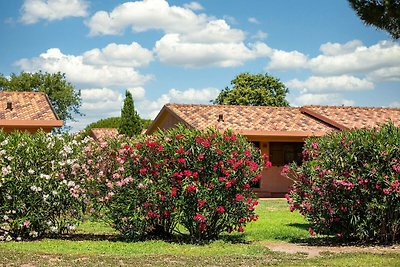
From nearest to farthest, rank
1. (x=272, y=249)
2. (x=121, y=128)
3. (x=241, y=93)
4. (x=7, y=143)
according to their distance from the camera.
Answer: (x=272, y=249)
(x=7, y=143)
(x=121, y=128)
(x=241, y=93)

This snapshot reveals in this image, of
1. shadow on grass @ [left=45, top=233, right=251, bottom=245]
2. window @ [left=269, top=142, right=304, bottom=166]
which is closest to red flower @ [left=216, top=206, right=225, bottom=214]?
shadow on grass @ [left=45, top=233, right=251, bottom=245]

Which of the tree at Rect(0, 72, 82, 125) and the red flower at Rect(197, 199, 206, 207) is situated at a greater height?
the tree at Rect(0, 72, 82, 125)

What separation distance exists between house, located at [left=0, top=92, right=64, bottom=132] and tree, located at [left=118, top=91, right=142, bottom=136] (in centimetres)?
915

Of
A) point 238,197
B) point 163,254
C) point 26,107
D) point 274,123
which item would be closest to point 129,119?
point 274,123

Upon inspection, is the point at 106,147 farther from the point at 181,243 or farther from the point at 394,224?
the point at 394,224

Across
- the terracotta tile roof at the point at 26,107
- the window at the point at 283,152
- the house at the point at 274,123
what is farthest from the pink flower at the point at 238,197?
the window at the point at 283,152

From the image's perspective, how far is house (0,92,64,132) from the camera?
70.9 ft

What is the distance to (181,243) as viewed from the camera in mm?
11734

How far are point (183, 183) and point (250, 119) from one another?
15.8 meters

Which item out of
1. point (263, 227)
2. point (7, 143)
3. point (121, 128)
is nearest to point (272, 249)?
point (263, 227)

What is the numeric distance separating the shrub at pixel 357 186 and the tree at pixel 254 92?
1410 inches

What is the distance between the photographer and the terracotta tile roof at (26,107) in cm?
2233

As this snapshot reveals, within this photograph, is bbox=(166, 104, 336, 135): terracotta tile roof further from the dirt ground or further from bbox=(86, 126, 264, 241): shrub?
the dirt ground

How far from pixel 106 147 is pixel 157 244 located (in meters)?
2.23
